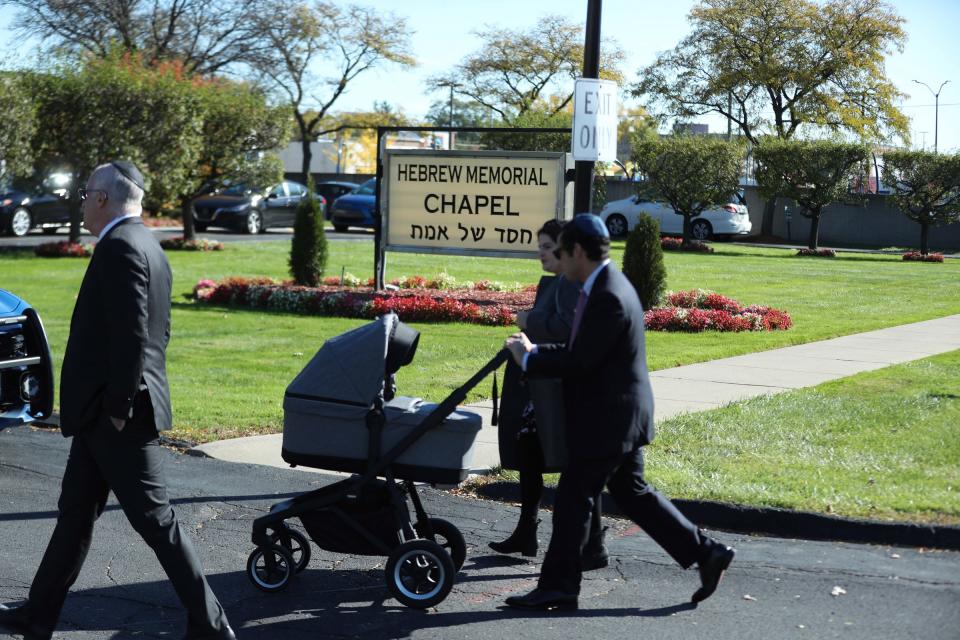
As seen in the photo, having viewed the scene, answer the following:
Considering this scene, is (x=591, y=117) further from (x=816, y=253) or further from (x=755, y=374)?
(x=816, y=253)

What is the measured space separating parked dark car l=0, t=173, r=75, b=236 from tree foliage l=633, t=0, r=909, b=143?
31445 mm

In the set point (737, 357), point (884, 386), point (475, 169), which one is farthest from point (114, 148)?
point (884, 386)

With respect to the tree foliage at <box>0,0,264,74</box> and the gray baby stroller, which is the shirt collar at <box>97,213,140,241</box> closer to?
the gray baby stroller

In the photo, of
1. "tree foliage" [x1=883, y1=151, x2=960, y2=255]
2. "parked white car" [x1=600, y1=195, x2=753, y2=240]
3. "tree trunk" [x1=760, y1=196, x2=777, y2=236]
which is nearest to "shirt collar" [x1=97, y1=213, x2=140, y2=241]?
"tree foliage" [x1=883, y1=151, x2=960, y2=255]

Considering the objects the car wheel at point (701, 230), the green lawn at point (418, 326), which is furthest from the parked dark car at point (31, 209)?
the car wheel at point (701, 230)

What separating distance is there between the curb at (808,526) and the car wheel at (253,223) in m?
28.1

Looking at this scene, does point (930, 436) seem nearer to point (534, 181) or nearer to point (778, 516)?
point (778, 516)

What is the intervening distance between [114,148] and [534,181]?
12984mm

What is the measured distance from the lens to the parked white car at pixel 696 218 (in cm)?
3838

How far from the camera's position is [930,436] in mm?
7875

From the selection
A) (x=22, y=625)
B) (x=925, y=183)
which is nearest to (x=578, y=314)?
(x=22, y=625)

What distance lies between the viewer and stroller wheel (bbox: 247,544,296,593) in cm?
523

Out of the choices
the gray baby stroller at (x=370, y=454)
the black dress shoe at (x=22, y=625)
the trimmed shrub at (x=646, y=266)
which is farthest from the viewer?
the trimmed shrub at (x=646, y=266)

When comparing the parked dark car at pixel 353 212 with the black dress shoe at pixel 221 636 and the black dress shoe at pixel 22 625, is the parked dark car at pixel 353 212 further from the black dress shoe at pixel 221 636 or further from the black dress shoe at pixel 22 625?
the black dress shoe at pixel 221 636
